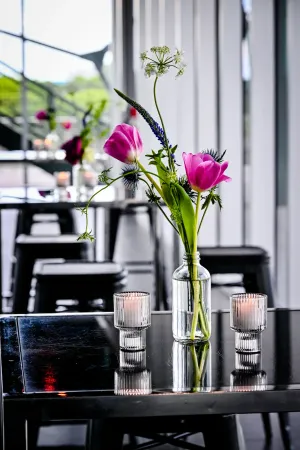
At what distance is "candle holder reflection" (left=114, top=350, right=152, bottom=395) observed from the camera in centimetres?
144

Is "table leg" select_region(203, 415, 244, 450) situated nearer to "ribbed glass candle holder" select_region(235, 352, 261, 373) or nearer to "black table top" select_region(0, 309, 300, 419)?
"black table top" select_region(0, 309, 300, 419)

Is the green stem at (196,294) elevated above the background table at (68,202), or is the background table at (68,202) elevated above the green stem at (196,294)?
the background table at (68,202)

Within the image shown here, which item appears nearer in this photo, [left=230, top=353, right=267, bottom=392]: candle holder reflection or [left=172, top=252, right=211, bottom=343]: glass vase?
[left=230, top=353, right=267, bottom=392]: candle holder reflection

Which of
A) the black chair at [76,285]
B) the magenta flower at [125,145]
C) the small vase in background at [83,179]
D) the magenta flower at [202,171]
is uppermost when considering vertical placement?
the small vase in background at [83,179]

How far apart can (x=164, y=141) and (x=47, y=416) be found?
0.52 meters

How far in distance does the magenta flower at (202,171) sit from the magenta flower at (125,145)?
103 millimetres

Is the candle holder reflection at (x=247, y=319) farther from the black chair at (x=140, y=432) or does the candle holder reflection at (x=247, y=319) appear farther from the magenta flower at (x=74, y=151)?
the magenta flower at (x=74, y=151)

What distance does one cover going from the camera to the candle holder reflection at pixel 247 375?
1454 mm

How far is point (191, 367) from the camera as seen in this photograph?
1.57 m

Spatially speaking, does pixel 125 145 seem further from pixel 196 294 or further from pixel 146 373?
pixel 146 373

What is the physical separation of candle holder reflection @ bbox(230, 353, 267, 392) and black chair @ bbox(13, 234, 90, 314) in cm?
221

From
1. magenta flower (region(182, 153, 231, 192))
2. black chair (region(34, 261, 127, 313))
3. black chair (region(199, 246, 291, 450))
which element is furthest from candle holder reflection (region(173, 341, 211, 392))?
black chair (region(199, 246, 291, 450))

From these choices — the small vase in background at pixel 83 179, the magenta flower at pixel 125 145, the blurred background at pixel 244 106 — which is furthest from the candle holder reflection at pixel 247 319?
the small vase in background at pixel 83 179

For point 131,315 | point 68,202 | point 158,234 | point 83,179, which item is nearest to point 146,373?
point 131,315
